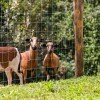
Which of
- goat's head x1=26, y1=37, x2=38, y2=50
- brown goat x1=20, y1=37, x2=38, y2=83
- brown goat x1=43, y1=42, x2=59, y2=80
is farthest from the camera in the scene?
brown goat x1=43, y1=42, x2=59, y2=80

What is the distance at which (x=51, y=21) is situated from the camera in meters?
16.1

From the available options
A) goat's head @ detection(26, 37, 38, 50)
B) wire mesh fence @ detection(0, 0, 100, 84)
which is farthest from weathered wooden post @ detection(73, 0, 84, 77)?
wire mesh fence @ detection(0, 0, 100, 84)

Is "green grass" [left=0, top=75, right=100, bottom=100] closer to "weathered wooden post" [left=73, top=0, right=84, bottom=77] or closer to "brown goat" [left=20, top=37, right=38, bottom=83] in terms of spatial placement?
"weathered wooden post" [left=73, top=0, right=84, bottom=77]

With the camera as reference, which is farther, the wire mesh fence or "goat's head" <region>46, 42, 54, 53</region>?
the wire mesh fence

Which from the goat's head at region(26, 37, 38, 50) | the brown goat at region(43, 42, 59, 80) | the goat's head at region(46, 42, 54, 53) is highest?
the goat's head at region(26, 37, 38, 50)

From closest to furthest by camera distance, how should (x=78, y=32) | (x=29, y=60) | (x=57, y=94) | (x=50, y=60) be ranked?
1. (x=57, y=94)
2. (x=78, y=32)
3. (x=29, y=60)
4. (x=50, y=60)

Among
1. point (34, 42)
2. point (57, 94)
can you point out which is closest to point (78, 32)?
point (34, 42)

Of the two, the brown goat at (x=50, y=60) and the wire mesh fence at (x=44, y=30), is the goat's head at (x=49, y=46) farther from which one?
the wire mesh fence at (x=44, y=30)

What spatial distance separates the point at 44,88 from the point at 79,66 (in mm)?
2827

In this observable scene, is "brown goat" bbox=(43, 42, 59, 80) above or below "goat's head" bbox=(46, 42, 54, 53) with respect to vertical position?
below

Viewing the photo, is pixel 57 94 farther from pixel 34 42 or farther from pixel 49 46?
pixel 49 46

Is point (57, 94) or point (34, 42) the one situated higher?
point (34, 42)

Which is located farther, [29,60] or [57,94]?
[29,60]

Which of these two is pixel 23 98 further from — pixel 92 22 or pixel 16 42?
pixel 92 22
